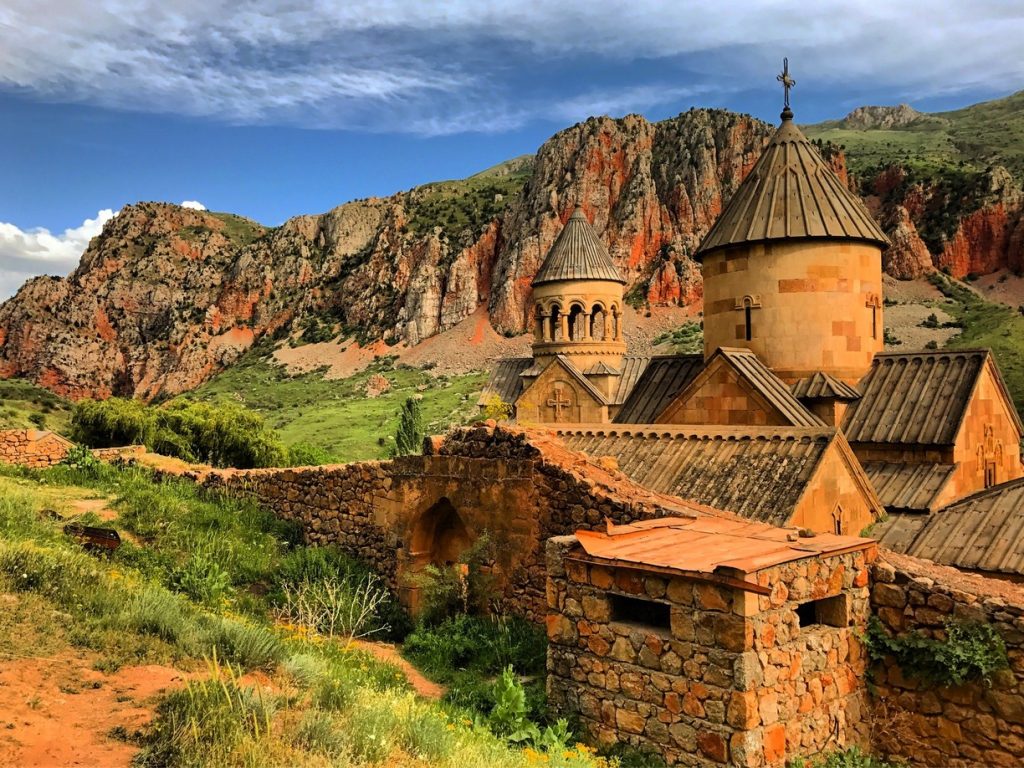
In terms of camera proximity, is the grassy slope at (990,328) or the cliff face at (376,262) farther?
the cliff face at (376,262)

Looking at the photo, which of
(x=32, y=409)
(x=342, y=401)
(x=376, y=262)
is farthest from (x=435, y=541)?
(x=376, y=262)

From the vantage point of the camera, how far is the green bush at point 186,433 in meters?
19.8

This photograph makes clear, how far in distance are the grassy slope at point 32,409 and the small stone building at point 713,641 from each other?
24599 mm

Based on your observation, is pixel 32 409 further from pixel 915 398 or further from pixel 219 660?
pixel 915 398

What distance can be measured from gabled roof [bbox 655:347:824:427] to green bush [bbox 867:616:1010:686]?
4.78 meters

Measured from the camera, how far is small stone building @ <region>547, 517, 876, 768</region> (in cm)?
384

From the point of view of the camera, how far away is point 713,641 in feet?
12.8

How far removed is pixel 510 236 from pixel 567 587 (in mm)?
65282

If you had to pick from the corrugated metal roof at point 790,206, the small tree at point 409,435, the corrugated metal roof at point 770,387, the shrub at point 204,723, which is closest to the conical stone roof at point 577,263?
the small tree at point 409,435

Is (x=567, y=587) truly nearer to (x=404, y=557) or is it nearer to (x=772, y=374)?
(x=404, y=557)

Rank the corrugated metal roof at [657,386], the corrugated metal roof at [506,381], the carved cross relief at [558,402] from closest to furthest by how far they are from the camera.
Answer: the corrugated metal roof at [657,386], the carved cross relief at [558,402], the corrugated metal roof at [506,381]

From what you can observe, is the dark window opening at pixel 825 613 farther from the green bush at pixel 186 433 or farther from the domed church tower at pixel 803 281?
the green bush at pixel 186 433

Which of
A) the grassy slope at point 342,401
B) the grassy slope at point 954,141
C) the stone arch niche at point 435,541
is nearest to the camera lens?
the stone arch niche at point 435,541

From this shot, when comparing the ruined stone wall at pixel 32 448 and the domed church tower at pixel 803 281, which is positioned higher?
the domed church tower at pixel 803 281
